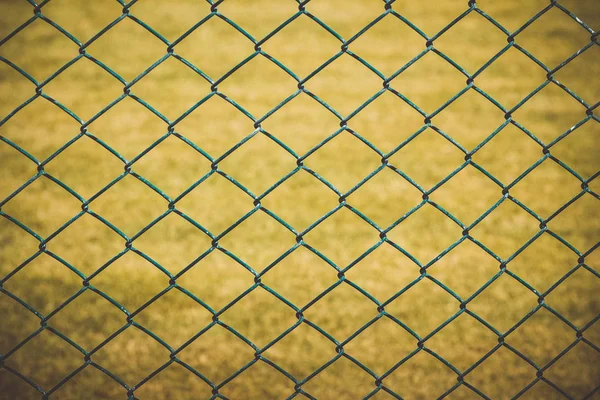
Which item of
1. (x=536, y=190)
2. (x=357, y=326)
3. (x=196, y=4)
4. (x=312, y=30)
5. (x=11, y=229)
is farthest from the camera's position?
(x=196, y=4)

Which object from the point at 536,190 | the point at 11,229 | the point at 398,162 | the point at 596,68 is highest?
the point at 596,68

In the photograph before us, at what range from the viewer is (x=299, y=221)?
3275 mm

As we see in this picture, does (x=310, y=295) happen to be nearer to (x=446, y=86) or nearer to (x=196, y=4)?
(x=446, y=86)

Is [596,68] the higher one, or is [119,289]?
[596,68]

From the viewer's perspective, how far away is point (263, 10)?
18.8ft

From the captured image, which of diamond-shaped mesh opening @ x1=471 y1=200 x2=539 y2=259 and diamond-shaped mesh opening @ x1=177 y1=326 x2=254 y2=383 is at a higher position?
diamond-shaped mesh opening @ x1=471 y1=200 x2=539 y2=259

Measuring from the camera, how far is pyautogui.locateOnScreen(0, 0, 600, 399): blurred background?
2342 mm

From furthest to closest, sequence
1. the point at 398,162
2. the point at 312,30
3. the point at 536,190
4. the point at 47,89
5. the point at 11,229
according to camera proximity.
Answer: the point at 312,30, the point at 47,89, the point at 398,162, the point at 536,190, the point at 11,229

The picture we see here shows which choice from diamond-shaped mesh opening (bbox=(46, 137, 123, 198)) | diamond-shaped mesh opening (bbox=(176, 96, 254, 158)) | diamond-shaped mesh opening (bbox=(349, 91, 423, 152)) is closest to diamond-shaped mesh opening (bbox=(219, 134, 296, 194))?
diamond-shaped mesh opening (bbox=(176, 96, 254, 158))

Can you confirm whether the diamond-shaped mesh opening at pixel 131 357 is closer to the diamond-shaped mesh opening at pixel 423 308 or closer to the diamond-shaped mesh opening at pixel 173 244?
the diamond-shaped mesh opening at pixel 173 244

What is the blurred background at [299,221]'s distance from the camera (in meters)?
2.34

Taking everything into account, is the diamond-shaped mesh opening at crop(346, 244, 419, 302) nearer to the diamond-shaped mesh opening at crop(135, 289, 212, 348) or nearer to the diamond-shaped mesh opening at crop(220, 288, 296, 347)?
the diamond-shaped mesh opening at crop(220, 288, 296, 347)

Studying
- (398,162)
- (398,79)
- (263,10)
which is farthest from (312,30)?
(398,162)

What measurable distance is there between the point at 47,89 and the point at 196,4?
6.54ft
